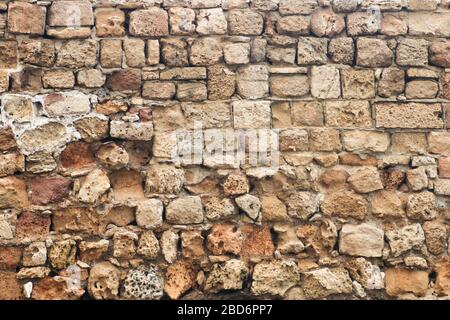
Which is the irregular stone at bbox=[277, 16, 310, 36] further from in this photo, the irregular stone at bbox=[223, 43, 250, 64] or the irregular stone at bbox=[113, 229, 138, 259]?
the irregular stone at bbox=[113, 229, 138, 259]

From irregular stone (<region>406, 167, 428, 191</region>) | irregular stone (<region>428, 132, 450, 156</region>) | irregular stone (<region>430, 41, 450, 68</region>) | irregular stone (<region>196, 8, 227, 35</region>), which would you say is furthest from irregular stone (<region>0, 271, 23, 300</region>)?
irregular stone (<region>430, 41, 450, 68</region>)

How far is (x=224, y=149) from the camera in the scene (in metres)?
3.22

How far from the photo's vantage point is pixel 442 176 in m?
3.25

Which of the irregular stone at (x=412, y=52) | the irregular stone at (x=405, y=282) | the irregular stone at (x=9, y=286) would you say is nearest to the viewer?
the irregular stone at (x=9, y=286)

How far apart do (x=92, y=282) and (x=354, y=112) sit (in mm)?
2037

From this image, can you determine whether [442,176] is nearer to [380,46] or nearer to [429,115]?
[429,115]

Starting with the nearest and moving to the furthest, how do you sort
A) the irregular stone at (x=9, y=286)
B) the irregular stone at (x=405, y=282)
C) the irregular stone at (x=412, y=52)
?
the irregular stone at (x=9, y=286) → the irregular stone at (x=405, y=282) → the irregular stone at (x=412, y=52)

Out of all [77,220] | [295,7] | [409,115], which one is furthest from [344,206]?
[77,220]

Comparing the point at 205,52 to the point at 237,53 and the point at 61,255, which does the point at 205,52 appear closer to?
the point at 237,53

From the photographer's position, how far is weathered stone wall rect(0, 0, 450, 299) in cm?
313

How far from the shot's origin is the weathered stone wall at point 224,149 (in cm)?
313

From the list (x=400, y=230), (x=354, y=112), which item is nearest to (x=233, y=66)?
(x=354, y=112)

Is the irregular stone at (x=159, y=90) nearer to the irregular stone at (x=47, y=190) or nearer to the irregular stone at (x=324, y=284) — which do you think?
the irregular stone at (x=47, y=190)

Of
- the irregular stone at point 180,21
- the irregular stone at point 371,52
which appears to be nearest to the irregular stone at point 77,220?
the irregular stone at point 180,21
